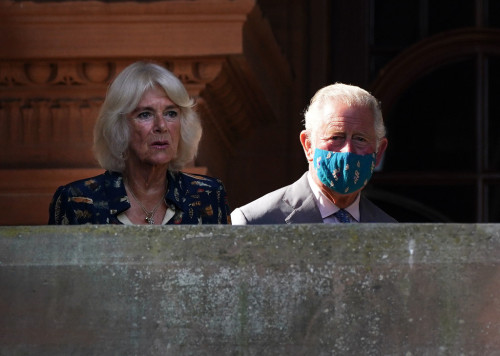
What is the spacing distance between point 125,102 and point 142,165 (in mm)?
225

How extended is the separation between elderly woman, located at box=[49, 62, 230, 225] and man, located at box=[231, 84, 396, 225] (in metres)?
0.21

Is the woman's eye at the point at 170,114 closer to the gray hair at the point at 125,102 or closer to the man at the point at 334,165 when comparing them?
the gray hair at the point at 125,102

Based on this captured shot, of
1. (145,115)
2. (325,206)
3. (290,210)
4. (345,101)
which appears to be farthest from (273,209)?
(145,115)

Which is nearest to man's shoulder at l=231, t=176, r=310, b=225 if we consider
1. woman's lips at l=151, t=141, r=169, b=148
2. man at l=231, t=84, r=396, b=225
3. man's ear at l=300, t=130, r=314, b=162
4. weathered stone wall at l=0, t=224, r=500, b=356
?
man at l=231, t=84, r=396, b=225

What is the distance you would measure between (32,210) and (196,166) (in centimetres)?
80

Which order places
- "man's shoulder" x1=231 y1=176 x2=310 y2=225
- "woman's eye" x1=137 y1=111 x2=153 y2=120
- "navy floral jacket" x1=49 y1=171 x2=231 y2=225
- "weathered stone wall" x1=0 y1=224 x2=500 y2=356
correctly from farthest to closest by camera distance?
1. "man's shoulder" x1=231 y1=176 x2=310 y2=225
2. "woman's eye" x1=137 y1=111 x2=153 y2=120
3. "navy floral jacket" x1=49 y1=171 x2=231 y2=225
4. "weathered stone wall" x1=0 y1=224 x2=500 y2=356

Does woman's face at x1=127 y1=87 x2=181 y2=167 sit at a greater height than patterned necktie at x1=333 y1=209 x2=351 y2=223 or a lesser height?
greater

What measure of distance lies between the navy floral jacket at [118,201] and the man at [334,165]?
0.12 m

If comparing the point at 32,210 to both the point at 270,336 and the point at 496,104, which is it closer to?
the point at 496,104

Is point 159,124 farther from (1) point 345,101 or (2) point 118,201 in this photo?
(1) point 345,101

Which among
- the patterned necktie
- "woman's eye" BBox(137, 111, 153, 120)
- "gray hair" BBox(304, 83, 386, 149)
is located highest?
"gray hair" BBox(304, 83, 386, 149)

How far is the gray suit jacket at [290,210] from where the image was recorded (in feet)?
21.1

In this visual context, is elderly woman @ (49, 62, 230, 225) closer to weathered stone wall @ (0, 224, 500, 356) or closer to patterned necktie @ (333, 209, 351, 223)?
patterned necktie @ (333, 209, 351, 223)

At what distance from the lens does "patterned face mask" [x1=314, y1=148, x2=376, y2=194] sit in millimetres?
6305
